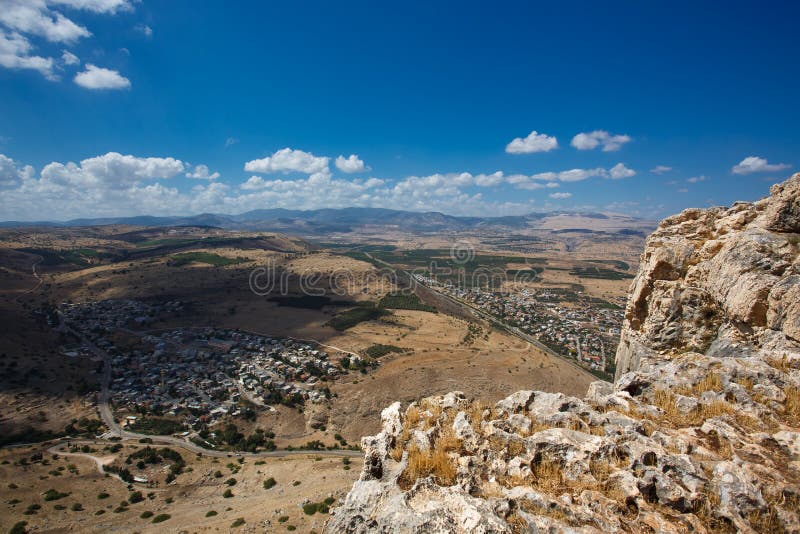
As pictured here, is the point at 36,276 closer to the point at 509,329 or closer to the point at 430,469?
the point at 509,329

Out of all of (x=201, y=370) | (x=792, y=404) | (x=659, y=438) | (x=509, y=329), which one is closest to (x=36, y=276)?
(x=201, y=370)

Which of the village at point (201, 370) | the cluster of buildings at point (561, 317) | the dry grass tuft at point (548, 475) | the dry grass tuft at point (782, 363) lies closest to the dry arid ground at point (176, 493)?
the village at point (201, 370)

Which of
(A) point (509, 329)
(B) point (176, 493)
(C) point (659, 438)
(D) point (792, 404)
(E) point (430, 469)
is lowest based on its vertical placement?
(A) point (509, 329)

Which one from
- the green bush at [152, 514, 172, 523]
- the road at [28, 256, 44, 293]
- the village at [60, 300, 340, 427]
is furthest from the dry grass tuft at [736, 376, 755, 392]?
the road at [28, 256, 44, 293]

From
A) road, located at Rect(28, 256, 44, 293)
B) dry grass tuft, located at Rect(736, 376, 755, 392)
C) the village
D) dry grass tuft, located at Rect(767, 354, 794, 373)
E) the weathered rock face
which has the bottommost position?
the village

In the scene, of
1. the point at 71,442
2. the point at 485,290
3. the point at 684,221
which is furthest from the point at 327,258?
the point at 684,221

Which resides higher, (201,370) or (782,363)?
(782,363)

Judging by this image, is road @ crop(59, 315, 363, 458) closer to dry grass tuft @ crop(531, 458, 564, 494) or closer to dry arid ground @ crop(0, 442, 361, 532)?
dry arid ground @ crop(0, 442, 361, 532)
